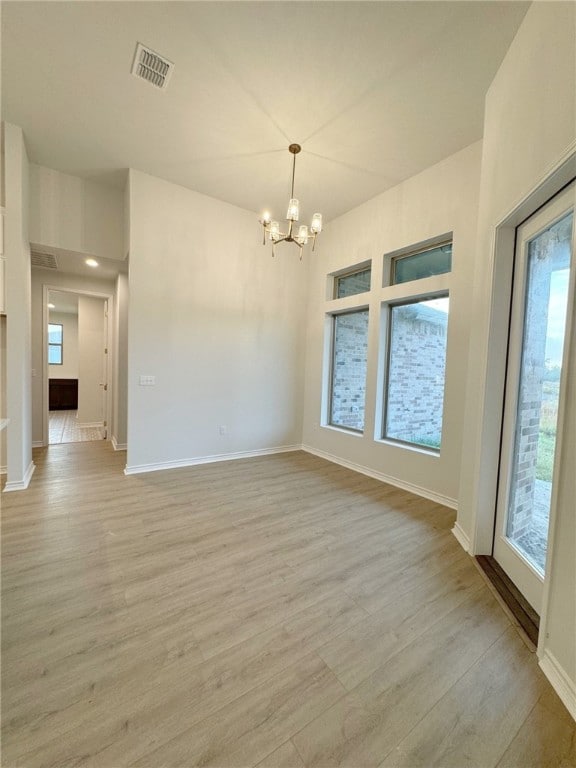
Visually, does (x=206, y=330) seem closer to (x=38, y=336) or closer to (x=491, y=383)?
(x=38, y=336)

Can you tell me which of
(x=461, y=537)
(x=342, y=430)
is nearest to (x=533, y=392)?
(x=461, y=537)

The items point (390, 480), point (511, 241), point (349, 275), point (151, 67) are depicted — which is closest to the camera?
point (511, 241)

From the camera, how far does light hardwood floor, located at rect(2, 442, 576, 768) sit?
3.67 feet

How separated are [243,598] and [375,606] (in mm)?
766

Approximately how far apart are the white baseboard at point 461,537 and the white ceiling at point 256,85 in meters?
3.48

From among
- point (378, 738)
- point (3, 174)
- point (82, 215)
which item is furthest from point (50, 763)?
point (82, 215)

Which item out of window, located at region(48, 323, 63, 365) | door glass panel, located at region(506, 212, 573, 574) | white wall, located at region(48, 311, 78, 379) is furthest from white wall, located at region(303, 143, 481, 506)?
window, located at region(48, 323, 63, 365)

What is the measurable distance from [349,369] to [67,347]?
346 inches

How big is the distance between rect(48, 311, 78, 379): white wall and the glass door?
10.5 meters

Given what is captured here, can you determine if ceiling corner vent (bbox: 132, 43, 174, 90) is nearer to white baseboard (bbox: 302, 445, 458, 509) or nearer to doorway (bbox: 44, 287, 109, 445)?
doorway (bbox: 44, 287, 109, 445)

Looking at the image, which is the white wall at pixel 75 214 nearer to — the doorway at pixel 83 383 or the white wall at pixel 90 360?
the doorway at pixel 83 383

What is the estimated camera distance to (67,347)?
9.23 meters

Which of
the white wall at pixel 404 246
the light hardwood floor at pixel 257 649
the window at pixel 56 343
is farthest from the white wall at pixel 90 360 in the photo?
the white wall at pixel 404 246

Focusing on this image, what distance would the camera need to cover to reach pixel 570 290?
1418 millimetres
